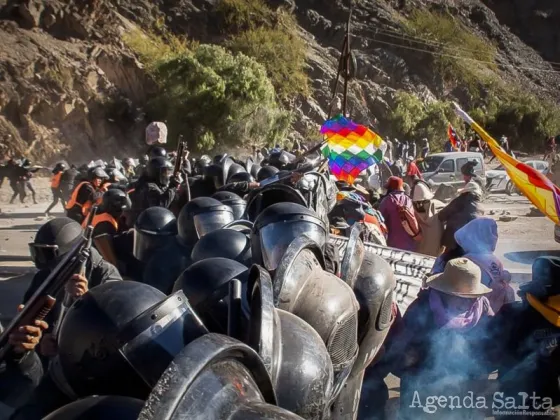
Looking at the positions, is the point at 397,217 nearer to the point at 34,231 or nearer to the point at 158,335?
the point at 158,335

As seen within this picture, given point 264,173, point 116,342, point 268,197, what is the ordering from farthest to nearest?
point 264,173, point 268,197, point 116,342

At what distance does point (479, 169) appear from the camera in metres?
20.0

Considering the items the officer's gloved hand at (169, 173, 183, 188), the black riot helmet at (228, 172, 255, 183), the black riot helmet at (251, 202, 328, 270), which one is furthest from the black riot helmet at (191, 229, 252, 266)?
the officer's gloved hand at (169, 173, 183, 188)

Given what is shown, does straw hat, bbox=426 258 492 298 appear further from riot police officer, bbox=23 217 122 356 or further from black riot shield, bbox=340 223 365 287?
riot police officer, bbox=23 217 122 356

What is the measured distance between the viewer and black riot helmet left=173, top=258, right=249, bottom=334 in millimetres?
2764

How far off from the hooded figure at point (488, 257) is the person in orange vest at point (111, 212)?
3.95 metres

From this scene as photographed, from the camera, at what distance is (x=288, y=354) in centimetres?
238

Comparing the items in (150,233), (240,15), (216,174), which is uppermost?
(150,233)

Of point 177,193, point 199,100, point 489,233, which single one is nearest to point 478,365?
point 489,233

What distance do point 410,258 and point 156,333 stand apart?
3675 millimetres

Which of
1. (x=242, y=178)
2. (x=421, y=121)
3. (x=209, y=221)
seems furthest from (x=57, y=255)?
(x=421, y=121)

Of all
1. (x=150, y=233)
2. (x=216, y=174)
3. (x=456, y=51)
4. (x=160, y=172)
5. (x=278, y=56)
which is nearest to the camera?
(x=150, y=233)

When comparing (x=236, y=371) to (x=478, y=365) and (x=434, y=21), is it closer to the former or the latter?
(x=478, y=365)

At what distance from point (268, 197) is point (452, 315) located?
2.80 meters
